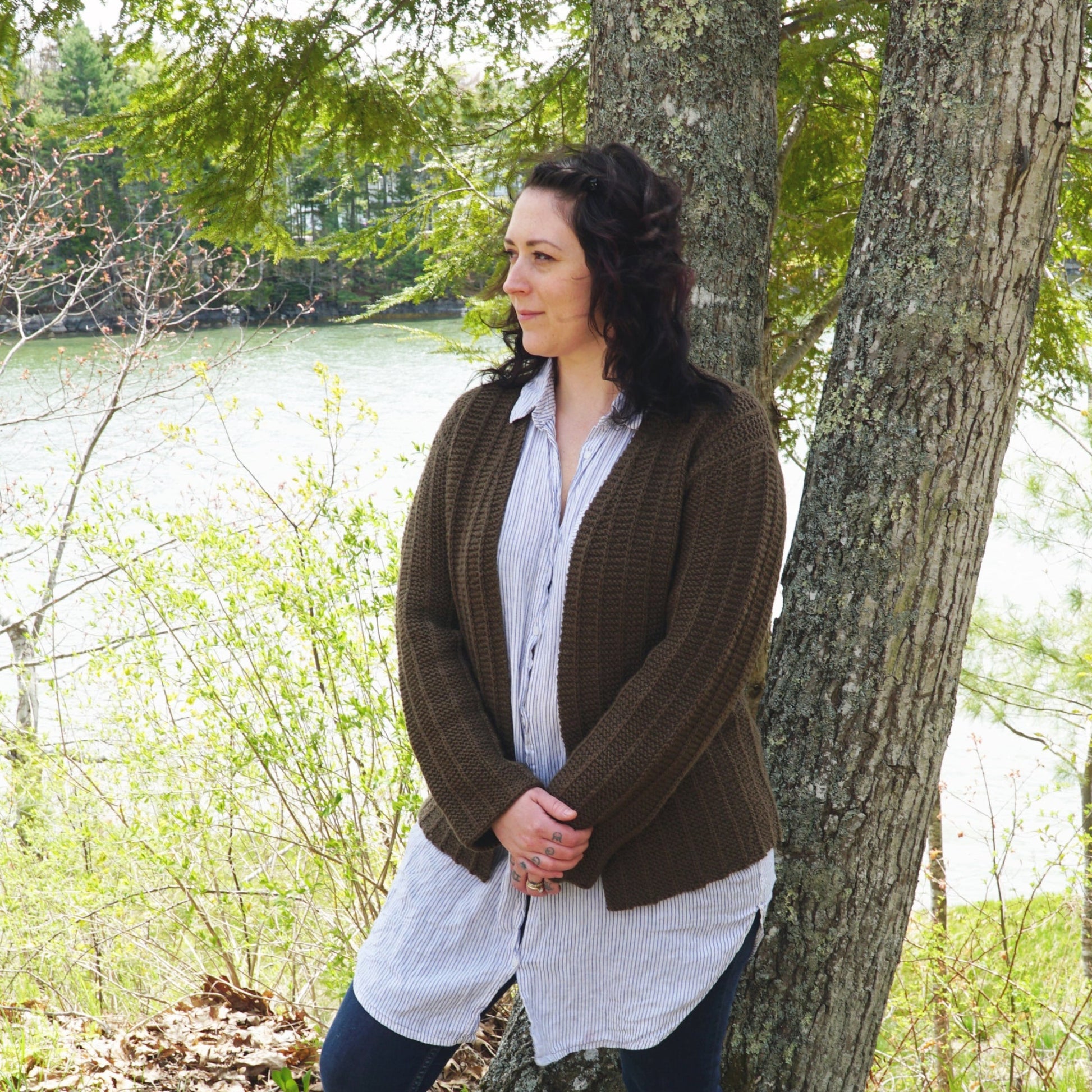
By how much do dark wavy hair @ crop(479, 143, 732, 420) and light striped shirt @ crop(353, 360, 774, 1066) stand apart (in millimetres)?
60

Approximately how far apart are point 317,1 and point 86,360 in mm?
3668

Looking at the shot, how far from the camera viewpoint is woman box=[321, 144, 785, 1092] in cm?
137

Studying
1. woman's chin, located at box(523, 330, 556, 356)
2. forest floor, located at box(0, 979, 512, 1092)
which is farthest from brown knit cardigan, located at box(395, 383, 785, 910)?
forest floor, located at box(0, 979, 512, 1092)

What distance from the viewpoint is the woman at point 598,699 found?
4.48ft

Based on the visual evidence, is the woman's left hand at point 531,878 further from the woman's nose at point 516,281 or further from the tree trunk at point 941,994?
the tree trunk at point 941,994

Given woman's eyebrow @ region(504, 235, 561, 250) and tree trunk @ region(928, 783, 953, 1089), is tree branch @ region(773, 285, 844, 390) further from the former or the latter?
woman's eyebrow @ region(504, 235, 561, 250)

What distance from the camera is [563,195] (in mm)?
1439

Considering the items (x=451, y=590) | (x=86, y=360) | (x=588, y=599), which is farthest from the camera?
(x=86, y=360)

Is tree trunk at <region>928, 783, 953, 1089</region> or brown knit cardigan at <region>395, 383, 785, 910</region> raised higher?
brown knit cardigan at <region>395, 383, 785, 910</region>

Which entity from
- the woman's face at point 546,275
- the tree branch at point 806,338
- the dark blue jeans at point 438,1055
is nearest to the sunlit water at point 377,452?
the tree branch at point 806,338

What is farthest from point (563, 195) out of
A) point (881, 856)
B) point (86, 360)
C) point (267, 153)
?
point (86, 360)

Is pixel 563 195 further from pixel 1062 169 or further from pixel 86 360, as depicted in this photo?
pixel 86 360

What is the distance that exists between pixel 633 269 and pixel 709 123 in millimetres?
849

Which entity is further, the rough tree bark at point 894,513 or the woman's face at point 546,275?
the rough tree bark at point 894,513
